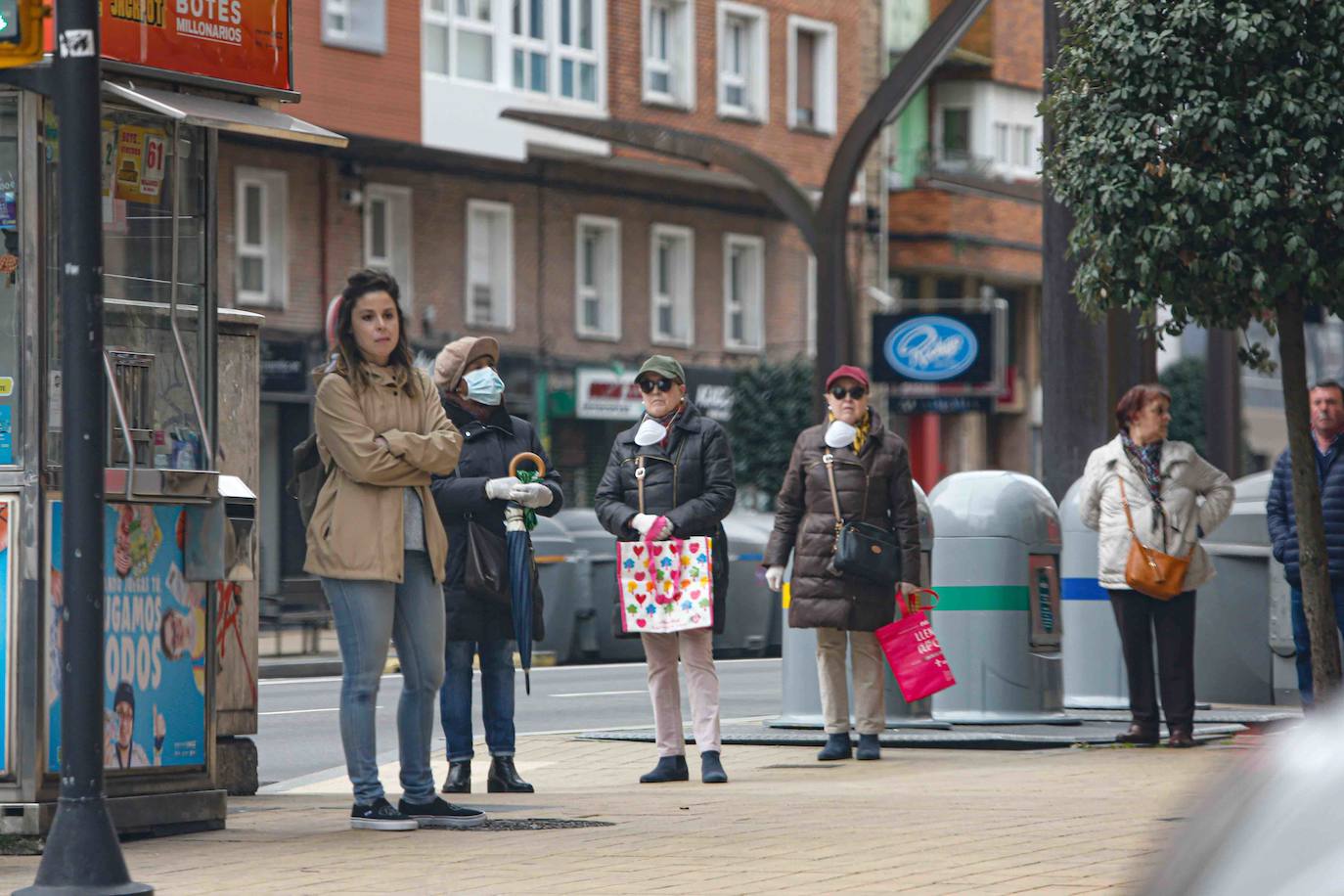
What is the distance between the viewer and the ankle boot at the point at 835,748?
1203cm

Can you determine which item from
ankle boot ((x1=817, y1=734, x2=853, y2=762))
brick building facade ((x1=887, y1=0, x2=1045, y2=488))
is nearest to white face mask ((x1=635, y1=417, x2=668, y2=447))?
ankle boot ((x1=817, y1=734, x2=853, y2=762))

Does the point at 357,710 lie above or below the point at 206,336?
below

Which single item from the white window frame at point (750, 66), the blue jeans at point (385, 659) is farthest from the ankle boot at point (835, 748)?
the white window frame at point (750, 66)

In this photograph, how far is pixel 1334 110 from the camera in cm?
1173

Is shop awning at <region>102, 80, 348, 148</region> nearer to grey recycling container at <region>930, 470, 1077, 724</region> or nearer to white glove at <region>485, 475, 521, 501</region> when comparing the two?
white glove at <region>485, 475, 521, 501</region>

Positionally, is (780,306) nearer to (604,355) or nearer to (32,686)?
(604,355)

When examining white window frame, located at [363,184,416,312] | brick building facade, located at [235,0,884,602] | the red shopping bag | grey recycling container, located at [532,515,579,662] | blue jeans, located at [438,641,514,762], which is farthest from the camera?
white window frame, located at [363,184,416,312]

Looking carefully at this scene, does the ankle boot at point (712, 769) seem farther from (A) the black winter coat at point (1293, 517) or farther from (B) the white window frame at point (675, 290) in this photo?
(B) the white window frame at point (675, 290)

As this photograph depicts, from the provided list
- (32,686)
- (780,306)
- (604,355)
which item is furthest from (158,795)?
(780,306)

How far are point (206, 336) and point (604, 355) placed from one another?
103ft

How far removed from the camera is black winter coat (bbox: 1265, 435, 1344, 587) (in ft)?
41.2

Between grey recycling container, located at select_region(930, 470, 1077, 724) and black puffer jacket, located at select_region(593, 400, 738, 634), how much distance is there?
3.17 m

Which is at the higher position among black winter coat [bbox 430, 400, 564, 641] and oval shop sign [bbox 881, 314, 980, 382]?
oval shop sign [bbox 881, 314, 980, 382]

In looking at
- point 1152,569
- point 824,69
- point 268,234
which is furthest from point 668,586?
point 824,69
